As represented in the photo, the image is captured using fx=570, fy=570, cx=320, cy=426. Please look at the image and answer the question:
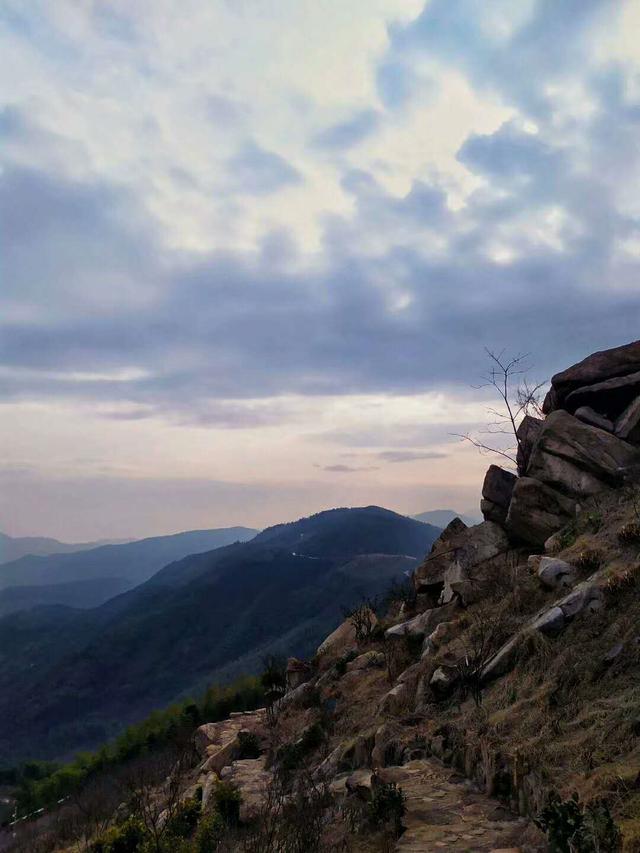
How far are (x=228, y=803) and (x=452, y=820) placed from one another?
8195 millimetres

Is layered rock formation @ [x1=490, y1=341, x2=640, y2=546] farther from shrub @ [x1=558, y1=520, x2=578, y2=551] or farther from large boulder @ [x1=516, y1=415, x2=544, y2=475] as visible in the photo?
shrub @ [x1=558, y1=520, x2=578, y2=551]

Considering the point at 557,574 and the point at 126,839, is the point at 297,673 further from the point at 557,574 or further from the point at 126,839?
the point at 557,574

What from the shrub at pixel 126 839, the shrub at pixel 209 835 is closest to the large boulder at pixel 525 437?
the shrub at pixel 209 835

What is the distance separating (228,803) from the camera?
627 inches

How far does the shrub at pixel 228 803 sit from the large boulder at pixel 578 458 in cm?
1714

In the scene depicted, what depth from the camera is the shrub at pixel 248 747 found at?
958 inches

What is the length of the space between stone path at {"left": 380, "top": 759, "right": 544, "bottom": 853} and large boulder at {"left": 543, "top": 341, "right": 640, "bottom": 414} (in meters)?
21.7

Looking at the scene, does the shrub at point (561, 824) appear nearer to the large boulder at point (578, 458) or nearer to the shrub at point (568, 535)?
the shrub at point (568, 535)

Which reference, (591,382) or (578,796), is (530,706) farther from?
(591,382)

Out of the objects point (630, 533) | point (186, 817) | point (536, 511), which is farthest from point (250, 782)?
point (536, 511)

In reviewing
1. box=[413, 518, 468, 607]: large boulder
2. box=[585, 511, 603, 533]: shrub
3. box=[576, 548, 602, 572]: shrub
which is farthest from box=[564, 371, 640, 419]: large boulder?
box=[576, 548, 602, 572]: shrub

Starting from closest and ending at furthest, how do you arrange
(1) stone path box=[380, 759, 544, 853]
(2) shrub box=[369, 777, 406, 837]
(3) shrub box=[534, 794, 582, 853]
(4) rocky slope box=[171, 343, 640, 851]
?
(3) shrub box=[534, 794, 582, 853] < (1) stone path box=[380, 759, 544, 853] < (4) rocky slope box=[171, 343, 640, 851] < (2) shrub box=[369, 777, 406, 837]

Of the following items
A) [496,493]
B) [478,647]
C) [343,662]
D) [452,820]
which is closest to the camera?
[452,820]

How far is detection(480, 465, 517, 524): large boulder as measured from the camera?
93.4 ft
